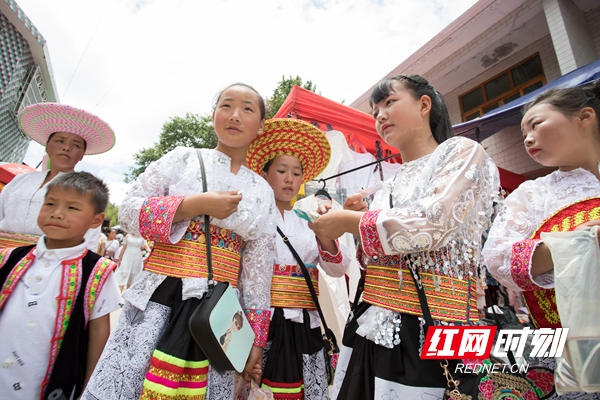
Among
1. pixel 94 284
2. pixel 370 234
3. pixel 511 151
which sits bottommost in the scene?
pixel 94 284

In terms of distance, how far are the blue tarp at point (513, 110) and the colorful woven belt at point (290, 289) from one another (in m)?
3.23

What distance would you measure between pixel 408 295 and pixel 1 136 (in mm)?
7850

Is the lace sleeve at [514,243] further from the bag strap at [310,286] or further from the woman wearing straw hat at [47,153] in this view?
the woman wearing straw hat at [47,153]

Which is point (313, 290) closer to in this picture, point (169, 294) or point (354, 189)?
point (169, 294)

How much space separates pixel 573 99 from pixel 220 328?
1.66 metres

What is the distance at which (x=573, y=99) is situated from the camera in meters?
1.23

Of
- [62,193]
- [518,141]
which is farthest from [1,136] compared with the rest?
[518,141]

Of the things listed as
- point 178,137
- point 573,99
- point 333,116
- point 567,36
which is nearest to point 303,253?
point 573,99

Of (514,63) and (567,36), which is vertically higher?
(514,63)

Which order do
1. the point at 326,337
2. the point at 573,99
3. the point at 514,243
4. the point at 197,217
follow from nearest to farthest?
the point at 514,243 → the point at 573,99 → the point at 197,217 → the point at 326,337

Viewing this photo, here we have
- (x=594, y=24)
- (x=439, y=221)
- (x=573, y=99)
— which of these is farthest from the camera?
(x=594, y=24)

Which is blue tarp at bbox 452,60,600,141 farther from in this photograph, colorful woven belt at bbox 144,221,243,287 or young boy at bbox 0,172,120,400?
young boy at bbox 0,172,120,400

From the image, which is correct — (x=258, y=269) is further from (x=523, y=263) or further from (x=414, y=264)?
(x=523, y=263)

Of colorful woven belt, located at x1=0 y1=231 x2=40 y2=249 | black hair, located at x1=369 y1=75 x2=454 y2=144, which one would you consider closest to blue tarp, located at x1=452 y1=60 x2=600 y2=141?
black hair, located at x1=369 y1=75 x2=454 y2=144
